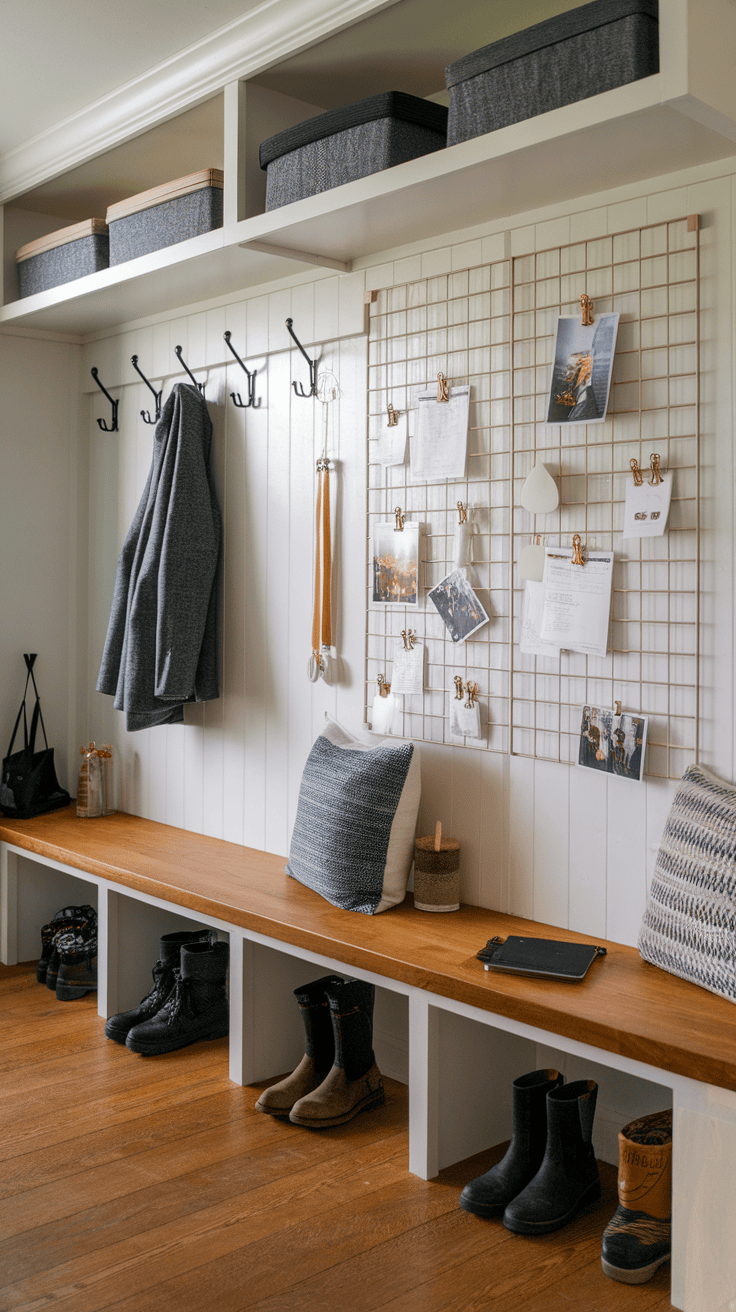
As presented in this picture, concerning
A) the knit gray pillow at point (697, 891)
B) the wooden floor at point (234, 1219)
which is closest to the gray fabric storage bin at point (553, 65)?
the knit gray pillow at point (697, 891)

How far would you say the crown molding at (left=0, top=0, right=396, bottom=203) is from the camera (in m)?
2.38

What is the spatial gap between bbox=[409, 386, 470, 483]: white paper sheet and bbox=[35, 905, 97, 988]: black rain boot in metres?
1.80

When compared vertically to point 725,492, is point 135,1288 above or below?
below

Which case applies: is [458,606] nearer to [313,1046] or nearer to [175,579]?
[175,579]

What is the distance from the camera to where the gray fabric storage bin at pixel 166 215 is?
275 cm

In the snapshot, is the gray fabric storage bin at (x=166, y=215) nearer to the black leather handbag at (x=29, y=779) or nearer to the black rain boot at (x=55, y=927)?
the black leather handbag at (x=29, y=779)

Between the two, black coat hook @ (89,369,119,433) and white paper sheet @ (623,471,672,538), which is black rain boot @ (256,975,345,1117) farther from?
black coat hook @ (89,369,119,433)

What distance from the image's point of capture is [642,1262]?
6.19 feet

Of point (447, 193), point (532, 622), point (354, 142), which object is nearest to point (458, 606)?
point (532, 622)

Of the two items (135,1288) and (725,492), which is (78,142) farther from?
(135,1288)

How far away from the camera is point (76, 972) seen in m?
3.26

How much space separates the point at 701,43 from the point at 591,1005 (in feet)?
5.23

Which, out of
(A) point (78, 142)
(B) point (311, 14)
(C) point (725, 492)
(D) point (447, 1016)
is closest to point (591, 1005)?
(D) point (447, 1016)

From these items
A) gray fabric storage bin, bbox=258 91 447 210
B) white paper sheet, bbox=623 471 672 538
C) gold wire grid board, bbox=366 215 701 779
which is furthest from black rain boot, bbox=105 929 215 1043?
gray fabric storage bin, bbox=258 91 447 210
